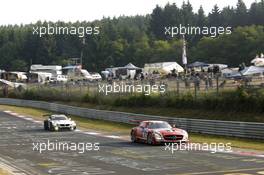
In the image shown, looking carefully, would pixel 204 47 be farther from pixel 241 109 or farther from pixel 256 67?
pixel 241 109

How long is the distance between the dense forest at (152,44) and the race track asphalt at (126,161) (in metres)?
70.3

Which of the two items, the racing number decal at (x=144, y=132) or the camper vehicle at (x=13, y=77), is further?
the camper vehicle at (x=13, y=77)

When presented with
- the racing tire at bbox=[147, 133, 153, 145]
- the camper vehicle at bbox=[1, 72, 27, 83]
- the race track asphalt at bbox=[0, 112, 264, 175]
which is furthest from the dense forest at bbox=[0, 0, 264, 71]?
the race track asphalt at bbox=[0, 112, 264, 175]

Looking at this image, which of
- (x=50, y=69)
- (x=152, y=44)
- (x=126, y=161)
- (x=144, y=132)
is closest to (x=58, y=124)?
(x=144, y=132)

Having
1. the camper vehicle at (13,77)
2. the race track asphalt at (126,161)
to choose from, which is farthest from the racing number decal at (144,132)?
the camper vehicle at (13,77)

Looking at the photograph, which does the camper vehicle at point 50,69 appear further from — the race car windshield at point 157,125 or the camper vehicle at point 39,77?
the race car windshield at point 157,125

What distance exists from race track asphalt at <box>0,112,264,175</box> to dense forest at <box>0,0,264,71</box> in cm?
7028

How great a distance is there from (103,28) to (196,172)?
135898mm

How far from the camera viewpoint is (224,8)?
150m

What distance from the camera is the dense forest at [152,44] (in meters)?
93.6

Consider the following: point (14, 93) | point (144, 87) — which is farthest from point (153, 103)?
point (14, 93)

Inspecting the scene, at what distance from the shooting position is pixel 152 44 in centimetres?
13462

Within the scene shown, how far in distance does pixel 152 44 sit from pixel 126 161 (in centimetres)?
11692

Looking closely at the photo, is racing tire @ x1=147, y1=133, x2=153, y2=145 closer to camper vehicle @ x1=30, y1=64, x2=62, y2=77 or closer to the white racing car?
the white racing car
